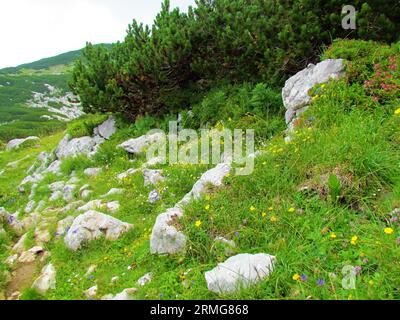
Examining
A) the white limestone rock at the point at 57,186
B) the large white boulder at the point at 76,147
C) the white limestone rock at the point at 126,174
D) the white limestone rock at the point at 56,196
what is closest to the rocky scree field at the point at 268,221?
the white limestone rock at the point at 126,174

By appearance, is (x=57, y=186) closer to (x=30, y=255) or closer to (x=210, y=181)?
(x=30, y=255)

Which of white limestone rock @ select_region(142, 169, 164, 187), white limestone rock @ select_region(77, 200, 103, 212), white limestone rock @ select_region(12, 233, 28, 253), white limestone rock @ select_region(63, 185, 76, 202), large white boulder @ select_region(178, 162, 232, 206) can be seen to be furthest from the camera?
white limestone rock @ select_region(63, 185, 76, 202)

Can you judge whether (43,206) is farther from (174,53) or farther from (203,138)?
(174,53)

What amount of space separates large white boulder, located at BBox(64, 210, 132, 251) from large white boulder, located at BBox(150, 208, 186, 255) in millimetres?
1257

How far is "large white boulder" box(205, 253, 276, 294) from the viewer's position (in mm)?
2969

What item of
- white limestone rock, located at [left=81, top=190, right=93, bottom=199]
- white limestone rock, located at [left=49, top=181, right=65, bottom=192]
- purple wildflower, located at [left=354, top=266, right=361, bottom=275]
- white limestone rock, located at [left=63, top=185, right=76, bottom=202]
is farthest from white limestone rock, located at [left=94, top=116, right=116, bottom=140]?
purple wildflower, located at [left=354, top=266, right=361, bottom=275]

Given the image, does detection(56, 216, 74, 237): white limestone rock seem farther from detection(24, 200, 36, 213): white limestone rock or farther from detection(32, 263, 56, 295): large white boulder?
detection(24, 200, 36, 213): white limestone rock

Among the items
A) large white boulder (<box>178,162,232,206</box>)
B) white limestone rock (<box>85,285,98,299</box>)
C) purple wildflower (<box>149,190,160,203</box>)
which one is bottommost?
white limestone rock (<box>85,285,98,299</box>)

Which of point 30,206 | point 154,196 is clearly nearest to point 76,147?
point 30,206

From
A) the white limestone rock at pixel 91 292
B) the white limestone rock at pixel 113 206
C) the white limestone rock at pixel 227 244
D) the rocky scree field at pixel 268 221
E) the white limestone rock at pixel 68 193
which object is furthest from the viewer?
the white limestone rock at pixel 68 193

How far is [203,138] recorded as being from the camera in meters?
7.89

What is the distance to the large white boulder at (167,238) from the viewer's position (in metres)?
3.91

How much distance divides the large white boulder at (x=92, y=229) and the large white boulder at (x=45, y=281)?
0.52 m

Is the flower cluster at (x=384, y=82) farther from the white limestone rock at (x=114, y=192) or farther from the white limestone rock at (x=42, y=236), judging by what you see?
the white limestone rock at (x=42, y=236)
